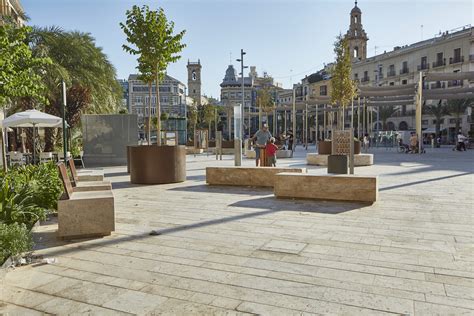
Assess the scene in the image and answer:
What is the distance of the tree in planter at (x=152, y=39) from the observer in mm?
9633

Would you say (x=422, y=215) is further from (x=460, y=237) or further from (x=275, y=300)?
(x=275, y=300)

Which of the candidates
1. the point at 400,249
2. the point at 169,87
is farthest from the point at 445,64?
the point at 169,87

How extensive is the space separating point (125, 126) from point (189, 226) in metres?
12.4

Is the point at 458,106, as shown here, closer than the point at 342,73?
No

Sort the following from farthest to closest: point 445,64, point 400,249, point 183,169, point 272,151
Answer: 1. point 445,64
2. point 272,151
3. point 183,169
4. point 400,249

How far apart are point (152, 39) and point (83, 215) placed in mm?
6312

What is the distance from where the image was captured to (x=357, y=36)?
6881 centimetres

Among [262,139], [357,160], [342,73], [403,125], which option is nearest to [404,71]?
[403,125]

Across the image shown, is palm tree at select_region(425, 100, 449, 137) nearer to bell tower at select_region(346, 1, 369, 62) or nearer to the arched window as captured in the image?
the arched window

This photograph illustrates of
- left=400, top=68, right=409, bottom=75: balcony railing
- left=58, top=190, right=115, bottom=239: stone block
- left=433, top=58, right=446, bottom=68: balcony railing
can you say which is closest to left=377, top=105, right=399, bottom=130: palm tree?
left=400, top=68, right=409, bottom=75: balcony railing

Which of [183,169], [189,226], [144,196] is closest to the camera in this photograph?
[189,226]

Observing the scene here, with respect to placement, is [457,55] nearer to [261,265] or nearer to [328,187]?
[328,187]

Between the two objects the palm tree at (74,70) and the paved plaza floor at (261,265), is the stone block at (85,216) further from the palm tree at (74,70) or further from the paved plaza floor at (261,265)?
the palm tree at (74,70)

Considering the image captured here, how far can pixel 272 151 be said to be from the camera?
11461mm
